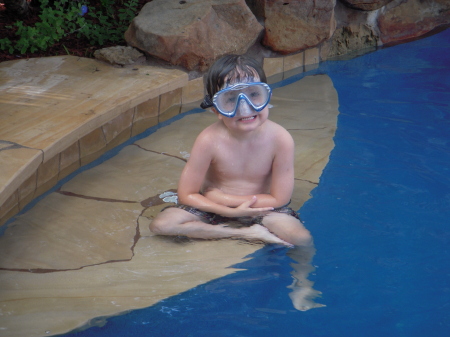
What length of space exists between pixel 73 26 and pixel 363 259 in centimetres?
387

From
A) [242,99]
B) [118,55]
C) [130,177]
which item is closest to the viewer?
[242,99]

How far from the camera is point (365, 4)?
6617 mm

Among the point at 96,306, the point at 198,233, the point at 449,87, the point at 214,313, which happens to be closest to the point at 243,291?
the point at 214,313

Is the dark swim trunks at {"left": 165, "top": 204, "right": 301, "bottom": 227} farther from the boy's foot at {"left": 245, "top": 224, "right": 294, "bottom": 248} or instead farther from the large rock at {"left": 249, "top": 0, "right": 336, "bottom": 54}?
the large rock at {"left": 249, "top": 0, "right": 336, "bottom": 54}

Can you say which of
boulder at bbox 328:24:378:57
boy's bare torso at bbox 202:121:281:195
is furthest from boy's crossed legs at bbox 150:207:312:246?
boulder at bbox 328:24:378:57

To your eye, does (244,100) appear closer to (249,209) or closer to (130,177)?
(249,209)

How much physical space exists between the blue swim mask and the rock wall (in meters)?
2.24

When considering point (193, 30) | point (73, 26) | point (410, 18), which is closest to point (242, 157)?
point (193, 30)

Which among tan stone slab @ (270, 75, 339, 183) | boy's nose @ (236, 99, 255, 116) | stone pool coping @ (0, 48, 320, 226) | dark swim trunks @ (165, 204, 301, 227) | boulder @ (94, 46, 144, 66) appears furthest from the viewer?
boulder @ (94, 46, 144, 66)

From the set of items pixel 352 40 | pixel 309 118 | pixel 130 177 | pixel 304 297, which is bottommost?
pixel 304 297

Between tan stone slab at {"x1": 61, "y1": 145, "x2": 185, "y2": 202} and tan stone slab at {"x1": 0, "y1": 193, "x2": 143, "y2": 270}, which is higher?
tan stone slab at {"x1": 61, "y1": 145, "x2": 185, "y2": 202}

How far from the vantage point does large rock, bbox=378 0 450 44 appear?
6.93 meters

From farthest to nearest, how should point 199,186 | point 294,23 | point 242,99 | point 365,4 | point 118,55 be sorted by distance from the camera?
point 365,4
point 294,23
point 118,55
point 199,186
point 242,99

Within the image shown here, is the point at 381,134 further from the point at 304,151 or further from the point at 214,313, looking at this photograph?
the point at 214,313
